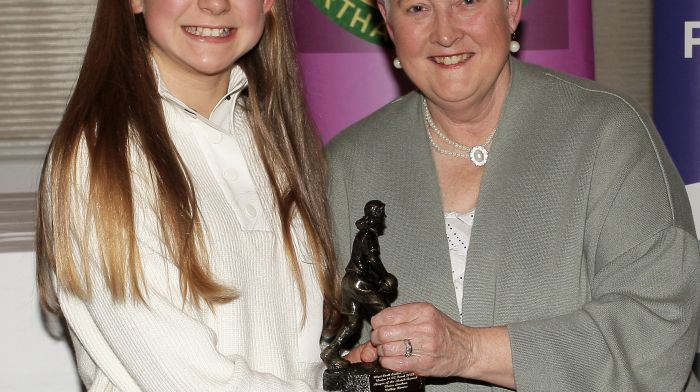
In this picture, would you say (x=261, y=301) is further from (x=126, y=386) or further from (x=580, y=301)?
(x=580, y=301)

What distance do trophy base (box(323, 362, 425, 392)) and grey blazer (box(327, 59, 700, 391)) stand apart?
237mm

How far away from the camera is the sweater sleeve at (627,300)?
7.25 feet

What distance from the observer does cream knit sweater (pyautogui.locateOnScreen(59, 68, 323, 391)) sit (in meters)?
1.92

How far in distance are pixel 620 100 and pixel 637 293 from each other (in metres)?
0.44

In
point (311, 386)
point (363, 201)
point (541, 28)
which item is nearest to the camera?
point (311, 386)

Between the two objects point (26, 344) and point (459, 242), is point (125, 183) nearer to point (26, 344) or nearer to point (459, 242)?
point (459, 242)

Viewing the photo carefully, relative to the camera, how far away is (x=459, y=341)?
7.17 feet

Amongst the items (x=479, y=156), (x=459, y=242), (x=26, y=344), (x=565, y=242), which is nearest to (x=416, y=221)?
(x=459, y=242)

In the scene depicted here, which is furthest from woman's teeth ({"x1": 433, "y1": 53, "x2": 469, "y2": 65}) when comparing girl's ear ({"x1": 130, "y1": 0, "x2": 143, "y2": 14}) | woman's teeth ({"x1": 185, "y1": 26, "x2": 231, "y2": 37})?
girl's ear ({"x1": 130, "y1": 0, "x2": 143, "y2": 14})

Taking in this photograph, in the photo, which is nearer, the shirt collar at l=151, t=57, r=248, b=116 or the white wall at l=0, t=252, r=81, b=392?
Result: the shirt collar at l=151, t=57, r=248, b=116

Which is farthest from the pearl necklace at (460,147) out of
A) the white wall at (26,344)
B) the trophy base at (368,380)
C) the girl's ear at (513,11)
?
the white wall at (26,344)

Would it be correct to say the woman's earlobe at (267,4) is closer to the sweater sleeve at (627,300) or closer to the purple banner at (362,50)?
the purple banner at (362,50)

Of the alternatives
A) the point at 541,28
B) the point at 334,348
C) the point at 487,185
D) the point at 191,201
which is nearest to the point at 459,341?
the point at 334,348

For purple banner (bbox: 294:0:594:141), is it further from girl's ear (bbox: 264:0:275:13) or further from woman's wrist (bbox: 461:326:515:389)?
woman's wrist (bbox: 461:326:515:389)
